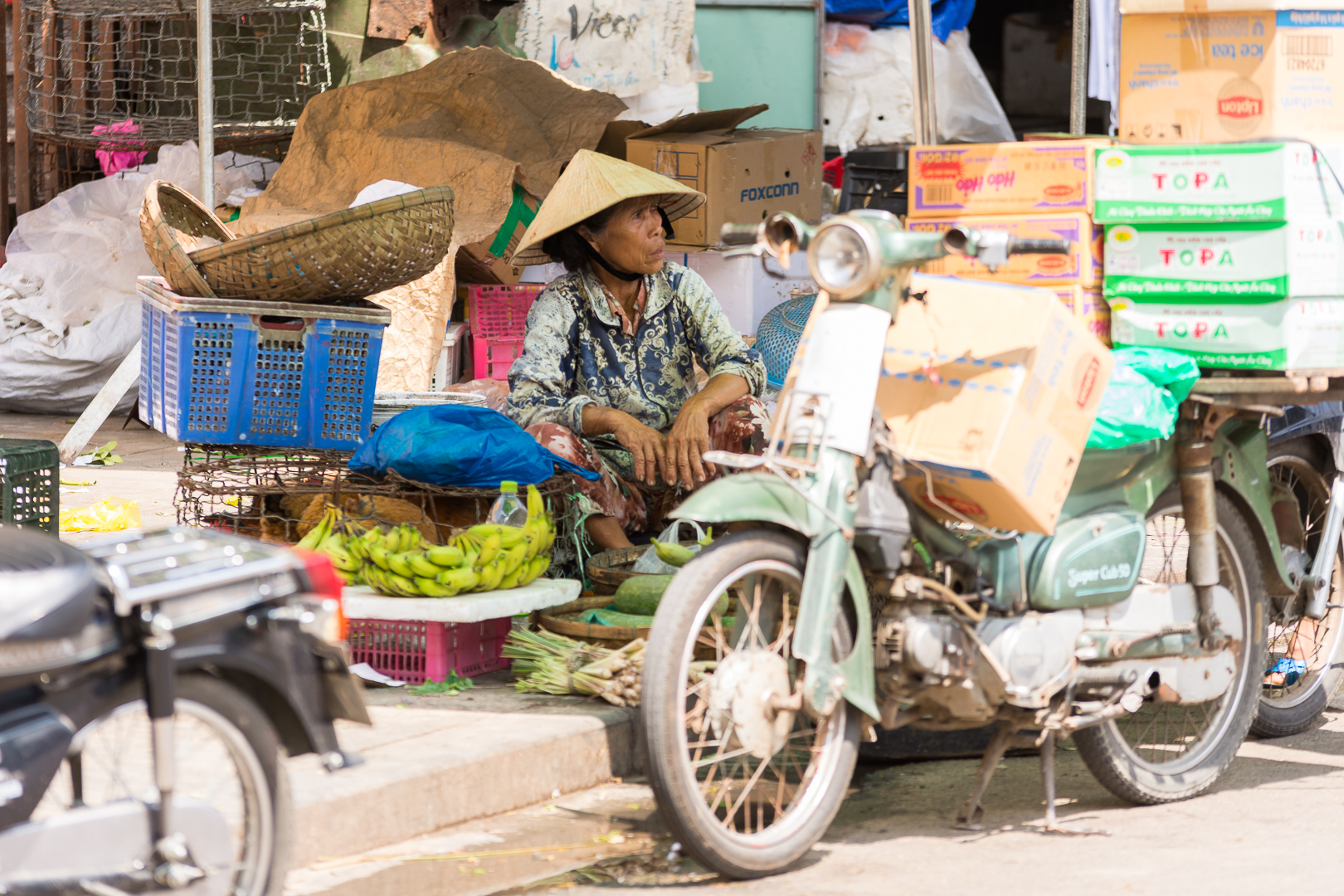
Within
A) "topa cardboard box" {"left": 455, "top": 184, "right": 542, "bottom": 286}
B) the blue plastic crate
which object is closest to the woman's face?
the blue plastic crate

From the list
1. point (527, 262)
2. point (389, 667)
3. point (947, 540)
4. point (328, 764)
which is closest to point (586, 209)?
point (527, 262)

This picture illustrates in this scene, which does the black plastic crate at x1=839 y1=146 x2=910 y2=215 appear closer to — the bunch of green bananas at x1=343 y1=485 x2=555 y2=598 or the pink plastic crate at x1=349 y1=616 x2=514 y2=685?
the bunch of green bananas at x1=343 y1=485 x2=555 y2=598

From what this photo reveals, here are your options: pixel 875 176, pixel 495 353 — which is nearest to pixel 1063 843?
pixel 495 353

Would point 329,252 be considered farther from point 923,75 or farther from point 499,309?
point 499,309

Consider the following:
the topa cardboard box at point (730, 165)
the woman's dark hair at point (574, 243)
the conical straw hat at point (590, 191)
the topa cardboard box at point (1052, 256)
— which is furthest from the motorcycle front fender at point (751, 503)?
the topa cardboard box at point (730, 165)

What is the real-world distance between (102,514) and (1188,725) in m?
4.06

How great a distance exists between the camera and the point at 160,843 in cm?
235

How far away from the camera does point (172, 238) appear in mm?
4543

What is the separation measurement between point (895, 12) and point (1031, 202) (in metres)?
5.46

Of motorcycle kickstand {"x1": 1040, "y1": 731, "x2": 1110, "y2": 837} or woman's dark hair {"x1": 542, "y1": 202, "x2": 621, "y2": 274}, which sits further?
woman's dark hair {"x1": 542, "y1": 202, "x2": 621, "y2": 274}

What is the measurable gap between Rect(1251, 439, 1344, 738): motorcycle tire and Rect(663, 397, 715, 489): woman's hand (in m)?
1.66

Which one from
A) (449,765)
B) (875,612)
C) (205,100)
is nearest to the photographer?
(449,765)

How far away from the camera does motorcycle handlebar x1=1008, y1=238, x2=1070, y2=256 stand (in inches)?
126

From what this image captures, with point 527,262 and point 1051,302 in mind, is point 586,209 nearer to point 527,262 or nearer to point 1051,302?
point 527,262
